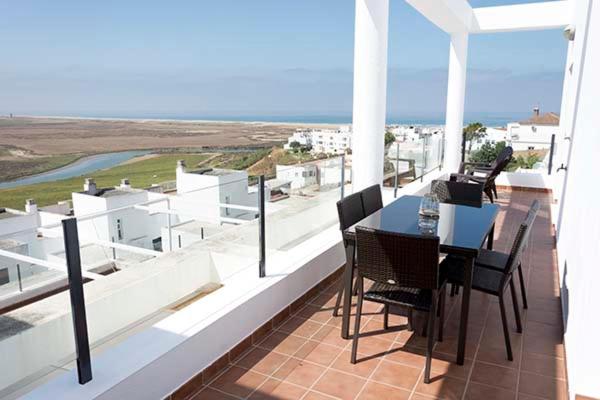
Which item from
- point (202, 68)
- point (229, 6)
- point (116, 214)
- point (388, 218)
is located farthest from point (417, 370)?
point (229, 6)

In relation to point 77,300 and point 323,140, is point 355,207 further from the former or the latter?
point 323,140

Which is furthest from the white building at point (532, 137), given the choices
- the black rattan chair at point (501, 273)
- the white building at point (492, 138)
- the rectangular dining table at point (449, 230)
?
the black rattan chair at point (501, 273)

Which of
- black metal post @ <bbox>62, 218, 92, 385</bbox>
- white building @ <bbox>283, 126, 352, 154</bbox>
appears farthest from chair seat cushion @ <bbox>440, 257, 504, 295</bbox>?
white building @ <bbox>283, 126, 352, 154</bbox>

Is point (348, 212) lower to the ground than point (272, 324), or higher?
higher

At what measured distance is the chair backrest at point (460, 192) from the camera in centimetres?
408

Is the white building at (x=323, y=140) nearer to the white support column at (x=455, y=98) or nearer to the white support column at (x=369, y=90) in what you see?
the white support column at (x=369, y=90)

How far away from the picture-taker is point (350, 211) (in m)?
3.12

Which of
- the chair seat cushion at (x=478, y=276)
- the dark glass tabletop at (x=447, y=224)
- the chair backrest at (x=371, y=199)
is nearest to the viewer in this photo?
the dark glass tabletop at (x=447, y=224)

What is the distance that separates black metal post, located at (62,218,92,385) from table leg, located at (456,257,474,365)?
75.7 inches

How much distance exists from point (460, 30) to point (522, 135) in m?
2.45

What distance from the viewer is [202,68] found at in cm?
3028

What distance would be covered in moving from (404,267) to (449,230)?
2.12 ft

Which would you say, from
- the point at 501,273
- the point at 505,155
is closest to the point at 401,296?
the point at 501,273

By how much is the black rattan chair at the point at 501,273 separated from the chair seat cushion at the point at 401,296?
343 mm
